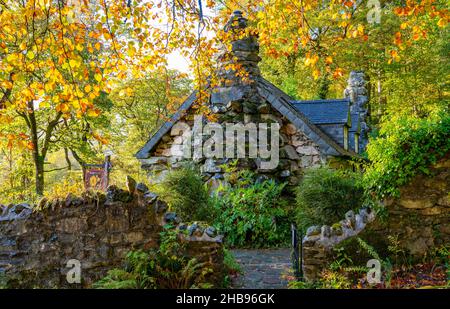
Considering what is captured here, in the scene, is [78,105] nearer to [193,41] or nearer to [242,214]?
[193,41]

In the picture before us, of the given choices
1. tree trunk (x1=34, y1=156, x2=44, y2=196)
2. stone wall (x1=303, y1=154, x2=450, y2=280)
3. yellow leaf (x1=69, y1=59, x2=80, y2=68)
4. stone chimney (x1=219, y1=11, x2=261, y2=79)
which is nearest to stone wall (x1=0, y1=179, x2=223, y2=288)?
stone wall (x1=303, y1=154, x2=450, y2=280)

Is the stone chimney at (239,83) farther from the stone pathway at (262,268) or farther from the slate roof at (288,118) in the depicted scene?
the stone pathway at (262,268)

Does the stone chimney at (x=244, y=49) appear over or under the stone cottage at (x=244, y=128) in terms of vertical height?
over

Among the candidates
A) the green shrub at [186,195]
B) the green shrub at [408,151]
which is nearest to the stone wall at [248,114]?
the green shrub at [186,195]

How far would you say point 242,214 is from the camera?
1084cm

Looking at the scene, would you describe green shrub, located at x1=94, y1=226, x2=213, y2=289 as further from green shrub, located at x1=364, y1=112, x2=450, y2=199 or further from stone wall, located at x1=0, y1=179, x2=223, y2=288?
green shrub, located at x1=364, y1=112, x2=450, y2=199

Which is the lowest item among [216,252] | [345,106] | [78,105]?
[216,252]

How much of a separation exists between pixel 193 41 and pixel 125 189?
11.0 ft

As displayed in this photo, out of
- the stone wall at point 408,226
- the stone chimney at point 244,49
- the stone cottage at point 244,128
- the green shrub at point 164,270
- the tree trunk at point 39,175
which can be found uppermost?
the stone chimney at point 244,49

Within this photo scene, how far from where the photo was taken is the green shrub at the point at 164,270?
6113 mm

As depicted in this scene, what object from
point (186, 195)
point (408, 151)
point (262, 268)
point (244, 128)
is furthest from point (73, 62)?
point (244, 128)

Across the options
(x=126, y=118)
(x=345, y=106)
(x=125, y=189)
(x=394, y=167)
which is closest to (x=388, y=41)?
(x=345, y=106)

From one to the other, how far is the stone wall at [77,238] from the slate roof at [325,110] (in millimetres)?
9204

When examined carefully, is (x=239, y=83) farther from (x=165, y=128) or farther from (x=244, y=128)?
(x=165, y=128)
